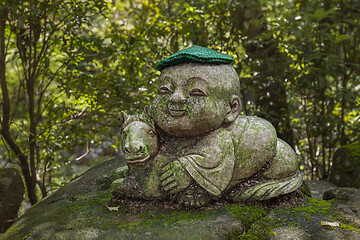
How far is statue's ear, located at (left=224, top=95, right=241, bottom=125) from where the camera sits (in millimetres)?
3291

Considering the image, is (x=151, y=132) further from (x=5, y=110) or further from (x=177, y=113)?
(x=5, y=110)

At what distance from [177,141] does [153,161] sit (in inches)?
12.9

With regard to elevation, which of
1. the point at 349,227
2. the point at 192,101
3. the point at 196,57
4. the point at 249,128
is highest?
the point at 196,57

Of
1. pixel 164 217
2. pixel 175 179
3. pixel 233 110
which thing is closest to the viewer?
pixel 164 217

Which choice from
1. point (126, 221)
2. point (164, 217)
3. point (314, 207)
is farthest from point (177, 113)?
point (314, 207)

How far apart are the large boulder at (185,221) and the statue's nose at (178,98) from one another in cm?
100

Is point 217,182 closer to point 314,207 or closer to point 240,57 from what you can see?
point 314,207

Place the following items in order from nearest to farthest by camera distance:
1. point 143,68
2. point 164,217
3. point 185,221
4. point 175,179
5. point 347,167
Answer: point 185,221
point 164,217
point 175,179
point 347,167
point 143,68

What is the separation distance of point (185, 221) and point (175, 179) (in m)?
0.40

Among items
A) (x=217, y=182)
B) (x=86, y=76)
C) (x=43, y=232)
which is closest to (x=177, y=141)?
(x=217, y=182)

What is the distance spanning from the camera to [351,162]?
481 centimetres

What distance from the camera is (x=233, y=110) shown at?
3344 millimetres

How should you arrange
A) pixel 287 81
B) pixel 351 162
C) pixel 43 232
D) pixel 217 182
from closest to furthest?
pixel 43 232
pixel 217 182
pixel 351 162
pixel 287 81

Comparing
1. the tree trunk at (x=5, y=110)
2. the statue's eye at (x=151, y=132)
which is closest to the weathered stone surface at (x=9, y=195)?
the tree trunk at (x=5, y=110)
